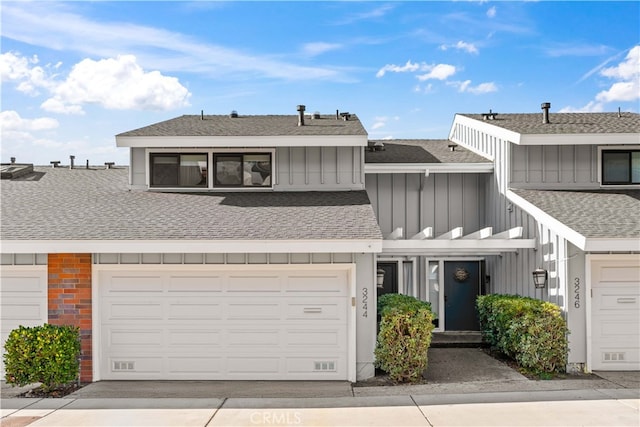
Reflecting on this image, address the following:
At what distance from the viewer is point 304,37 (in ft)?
55.1

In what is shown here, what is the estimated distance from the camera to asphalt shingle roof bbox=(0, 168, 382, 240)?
912 cm

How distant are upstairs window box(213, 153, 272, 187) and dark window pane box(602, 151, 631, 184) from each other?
7970mm

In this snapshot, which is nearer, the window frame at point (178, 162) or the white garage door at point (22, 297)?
the white garage door at point (22, 297)

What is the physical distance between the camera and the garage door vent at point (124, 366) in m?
9.55

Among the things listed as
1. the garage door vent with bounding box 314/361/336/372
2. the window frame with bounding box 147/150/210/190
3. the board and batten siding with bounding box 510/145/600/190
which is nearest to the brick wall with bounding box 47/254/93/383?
the window frame with bounding box 147/150/210/190

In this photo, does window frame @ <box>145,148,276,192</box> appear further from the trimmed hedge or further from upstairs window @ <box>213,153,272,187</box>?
the trimmed hedge

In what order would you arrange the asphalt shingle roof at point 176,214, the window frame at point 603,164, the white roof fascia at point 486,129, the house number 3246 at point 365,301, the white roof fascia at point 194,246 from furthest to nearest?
the window frame at point 603,164 < the white roof fascia at point 486,129 < the house number 3246 at point 365,301 < the asphalt shingle roof at point 176,214 < the white roof fascia at point 194,246

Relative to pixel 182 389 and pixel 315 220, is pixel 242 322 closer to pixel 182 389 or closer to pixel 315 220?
pixel 182 389

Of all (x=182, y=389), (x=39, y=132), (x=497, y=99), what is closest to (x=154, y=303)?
(x=182, y=389)

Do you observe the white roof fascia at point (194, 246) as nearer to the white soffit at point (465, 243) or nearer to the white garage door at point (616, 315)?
the white soffit at point (465, 243)

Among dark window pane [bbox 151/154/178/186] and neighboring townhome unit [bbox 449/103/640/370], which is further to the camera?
dark window pane [bbox 151/154/178/186]

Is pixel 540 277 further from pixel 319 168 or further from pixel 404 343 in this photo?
pixel 319 168

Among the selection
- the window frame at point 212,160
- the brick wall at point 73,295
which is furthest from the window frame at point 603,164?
the brick wall at point 73,295

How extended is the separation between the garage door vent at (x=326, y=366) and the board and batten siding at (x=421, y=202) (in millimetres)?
5149
